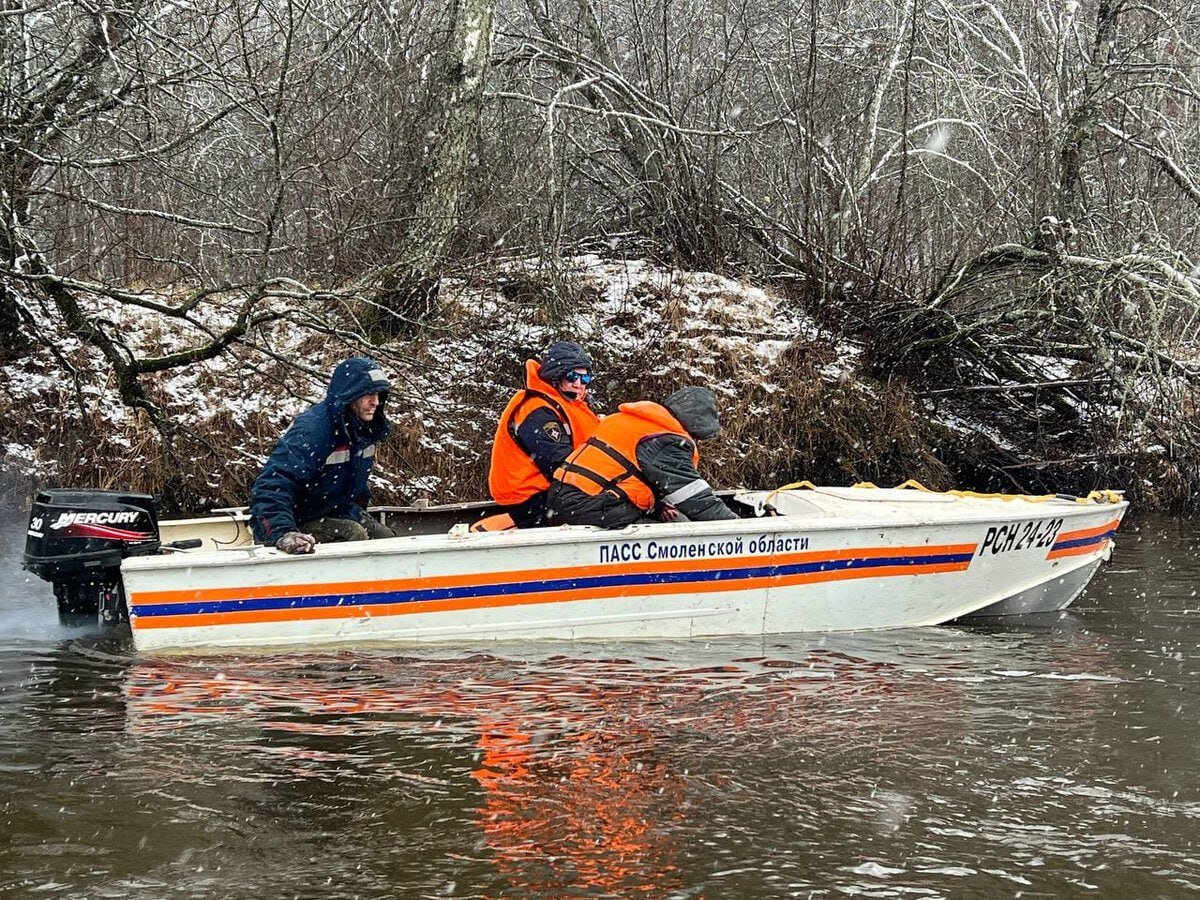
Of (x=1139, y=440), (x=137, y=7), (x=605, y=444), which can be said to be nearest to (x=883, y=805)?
(x=605, y=444)

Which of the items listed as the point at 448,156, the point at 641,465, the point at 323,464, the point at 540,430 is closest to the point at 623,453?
the point at 641,465

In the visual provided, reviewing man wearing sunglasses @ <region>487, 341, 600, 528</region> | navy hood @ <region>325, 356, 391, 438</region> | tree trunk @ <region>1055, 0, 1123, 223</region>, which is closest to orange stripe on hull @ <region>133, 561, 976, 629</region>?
man wearing sunglasses @ <region>487, 341, 600, 528</region>

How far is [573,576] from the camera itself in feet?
23.5

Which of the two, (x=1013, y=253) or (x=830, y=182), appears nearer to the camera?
(x=1013, y=253)

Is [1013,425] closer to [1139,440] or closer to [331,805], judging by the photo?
[1139,440]

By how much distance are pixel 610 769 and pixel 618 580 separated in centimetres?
211

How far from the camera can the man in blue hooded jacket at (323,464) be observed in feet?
22.6

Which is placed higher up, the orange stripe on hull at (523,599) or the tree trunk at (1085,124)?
the tree trunk at (1085,124)

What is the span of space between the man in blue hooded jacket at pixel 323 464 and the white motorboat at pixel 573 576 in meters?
0.22

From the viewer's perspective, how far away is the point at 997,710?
19.8 feet

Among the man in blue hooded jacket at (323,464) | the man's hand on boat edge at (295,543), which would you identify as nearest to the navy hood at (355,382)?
the man in blue hooded jacket at (323,464)

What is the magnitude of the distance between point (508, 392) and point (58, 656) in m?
7.00

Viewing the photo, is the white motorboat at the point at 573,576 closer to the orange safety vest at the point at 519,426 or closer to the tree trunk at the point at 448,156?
the orange safety vest at the point at 519,426

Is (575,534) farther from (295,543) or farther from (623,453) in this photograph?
(295,543)
